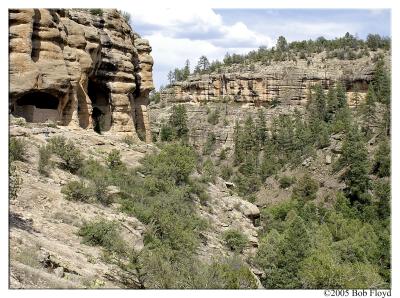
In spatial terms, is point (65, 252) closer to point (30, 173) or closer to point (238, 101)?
point (30, 173)

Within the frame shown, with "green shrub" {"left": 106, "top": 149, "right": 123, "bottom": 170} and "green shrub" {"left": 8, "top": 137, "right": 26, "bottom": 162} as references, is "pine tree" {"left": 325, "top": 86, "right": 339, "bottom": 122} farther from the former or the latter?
"green shrub" {"left": 8, "top": 137, "right": 26, "bottom": 162}

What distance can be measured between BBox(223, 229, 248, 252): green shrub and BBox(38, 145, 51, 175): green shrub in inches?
314

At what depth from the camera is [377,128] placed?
61000mm

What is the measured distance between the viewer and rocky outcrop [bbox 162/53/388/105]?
83375 mm

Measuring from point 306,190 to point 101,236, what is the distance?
3787 cm

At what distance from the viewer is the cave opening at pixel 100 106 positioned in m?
31.9

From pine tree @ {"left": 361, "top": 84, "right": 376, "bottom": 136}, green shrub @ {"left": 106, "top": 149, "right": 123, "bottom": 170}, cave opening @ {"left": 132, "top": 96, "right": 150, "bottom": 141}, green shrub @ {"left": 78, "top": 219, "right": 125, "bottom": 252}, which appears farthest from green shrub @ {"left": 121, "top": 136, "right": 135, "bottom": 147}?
pine tree @ {"left": 361, "top": 84, "right": 376, "bottom": 136}

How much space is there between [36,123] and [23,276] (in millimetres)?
16462

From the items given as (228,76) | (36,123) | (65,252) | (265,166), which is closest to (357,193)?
(265,166)

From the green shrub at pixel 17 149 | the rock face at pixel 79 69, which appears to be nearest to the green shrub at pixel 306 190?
the rock face at pixel 79 69

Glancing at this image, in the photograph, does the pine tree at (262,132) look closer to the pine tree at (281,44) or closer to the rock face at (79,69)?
the pine tree at (281,44)

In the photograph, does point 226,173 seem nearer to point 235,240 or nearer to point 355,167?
point 355,167

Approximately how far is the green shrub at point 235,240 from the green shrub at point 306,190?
28.4 meters

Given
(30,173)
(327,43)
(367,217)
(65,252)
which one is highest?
(327,43)
